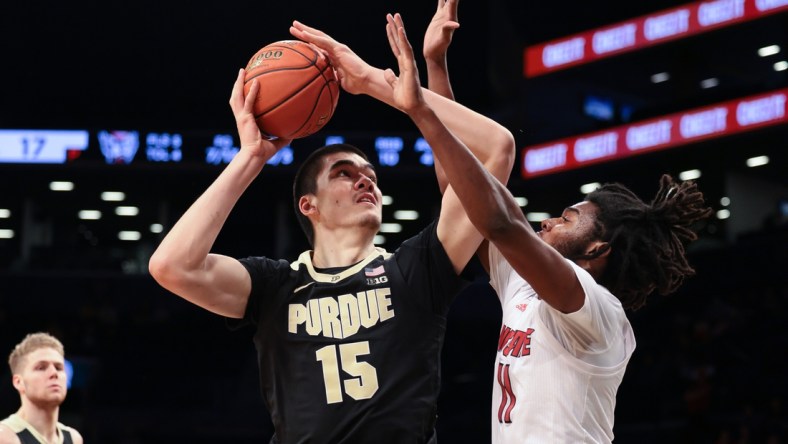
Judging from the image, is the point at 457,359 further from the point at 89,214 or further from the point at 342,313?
the point at 342,313

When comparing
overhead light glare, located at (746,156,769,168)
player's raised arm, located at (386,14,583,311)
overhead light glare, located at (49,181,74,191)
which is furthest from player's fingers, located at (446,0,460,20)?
overhead light glare, located at (49,181,74,191)

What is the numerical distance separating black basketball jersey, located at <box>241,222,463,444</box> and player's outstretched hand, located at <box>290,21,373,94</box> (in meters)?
0.59

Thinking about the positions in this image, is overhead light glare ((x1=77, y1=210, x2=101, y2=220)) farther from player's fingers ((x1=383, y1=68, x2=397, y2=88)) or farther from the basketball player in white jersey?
player's fingers ((x1=383, y1=68, x2=397, y2=88))

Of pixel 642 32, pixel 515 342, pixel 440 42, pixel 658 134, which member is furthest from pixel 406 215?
pixel 515 342

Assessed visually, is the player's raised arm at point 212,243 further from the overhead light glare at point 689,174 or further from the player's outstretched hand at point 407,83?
the overhead light glare at point 689,174

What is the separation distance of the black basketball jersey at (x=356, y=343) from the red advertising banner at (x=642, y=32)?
35.5 ft

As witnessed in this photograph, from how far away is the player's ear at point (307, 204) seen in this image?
11.8 feet

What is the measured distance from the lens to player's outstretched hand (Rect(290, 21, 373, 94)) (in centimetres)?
320

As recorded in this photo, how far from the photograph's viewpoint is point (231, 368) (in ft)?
56.0

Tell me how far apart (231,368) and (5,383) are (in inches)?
145

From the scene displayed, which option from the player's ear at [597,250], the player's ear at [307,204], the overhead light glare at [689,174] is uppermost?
the overhead light glare at [689,174]

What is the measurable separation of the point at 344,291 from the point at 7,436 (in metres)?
3.47

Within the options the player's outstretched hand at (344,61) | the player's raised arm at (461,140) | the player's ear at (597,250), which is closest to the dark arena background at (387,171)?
the player's ear at (597,250)

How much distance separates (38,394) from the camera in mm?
5992
